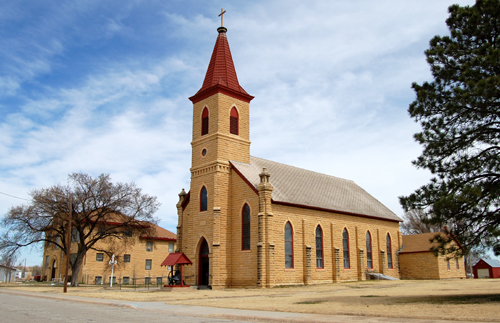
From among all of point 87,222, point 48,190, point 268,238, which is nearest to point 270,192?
point 268,238

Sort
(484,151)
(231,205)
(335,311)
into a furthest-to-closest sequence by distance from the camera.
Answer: (231,205), (484,151), (335,311)

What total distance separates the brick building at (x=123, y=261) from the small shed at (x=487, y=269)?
4053cm

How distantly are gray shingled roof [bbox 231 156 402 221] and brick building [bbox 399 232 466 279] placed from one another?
371 cm

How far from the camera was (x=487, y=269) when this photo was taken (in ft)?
179

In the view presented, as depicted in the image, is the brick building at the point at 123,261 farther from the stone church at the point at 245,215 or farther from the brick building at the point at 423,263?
the brick building at the point at 423,263

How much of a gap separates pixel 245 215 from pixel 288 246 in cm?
430

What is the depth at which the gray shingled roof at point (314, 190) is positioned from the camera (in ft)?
116

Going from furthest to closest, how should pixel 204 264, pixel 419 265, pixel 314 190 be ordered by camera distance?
pixel 419 265, pixel 314 190, pixel 204 264

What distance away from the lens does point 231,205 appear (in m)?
34.5

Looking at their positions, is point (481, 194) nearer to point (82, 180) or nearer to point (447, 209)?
point (447, 209)

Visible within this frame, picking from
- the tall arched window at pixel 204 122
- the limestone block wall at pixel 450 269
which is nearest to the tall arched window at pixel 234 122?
the tall arched window at pixel 204 122

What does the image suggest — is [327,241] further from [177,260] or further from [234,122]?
[177,260]

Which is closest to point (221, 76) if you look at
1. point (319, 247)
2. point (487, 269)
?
point (319, 247)

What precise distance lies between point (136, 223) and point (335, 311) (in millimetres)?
29941
